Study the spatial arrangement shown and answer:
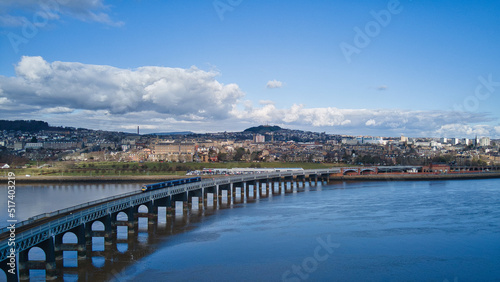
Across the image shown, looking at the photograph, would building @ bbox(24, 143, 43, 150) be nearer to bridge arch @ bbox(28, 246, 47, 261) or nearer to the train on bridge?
the train on bridge

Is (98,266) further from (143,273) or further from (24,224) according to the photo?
(24,224)

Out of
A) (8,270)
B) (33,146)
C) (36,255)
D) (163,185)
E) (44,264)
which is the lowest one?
(36,255)

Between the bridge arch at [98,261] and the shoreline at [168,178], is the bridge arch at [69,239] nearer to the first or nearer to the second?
the bridge arch at [98,261]

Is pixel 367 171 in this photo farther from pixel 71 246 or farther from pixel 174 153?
pixel 71 246

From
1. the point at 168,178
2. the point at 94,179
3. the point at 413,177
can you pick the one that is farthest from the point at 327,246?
the point at 413,177

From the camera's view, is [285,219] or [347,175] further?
[347,175]

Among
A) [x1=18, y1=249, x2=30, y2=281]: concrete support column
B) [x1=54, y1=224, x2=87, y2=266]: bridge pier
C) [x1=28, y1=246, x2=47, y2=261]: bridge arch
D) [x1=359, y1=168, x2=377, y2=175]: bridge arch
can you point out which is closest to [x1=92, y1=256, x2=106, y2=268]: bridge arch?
[x1=54, y1=224, x2=87, y2=266]: bridge pier

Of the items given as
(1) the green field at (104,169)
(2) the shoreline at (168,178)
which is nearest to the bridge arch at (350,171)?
(2) the shoreline at (168,178)

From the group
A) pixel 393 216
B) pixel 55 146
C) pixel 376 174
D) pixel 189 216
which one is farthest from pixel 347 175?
pixel 55 146
